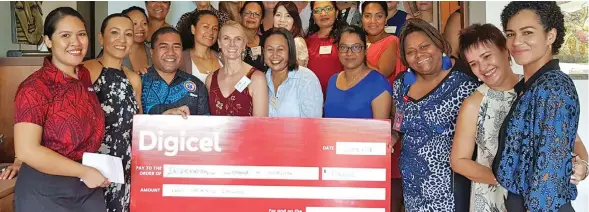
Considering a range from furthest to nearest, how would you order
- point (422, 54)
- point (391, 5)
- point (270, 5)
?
point (391, 5)
point (270, 5)
point (422, 54)

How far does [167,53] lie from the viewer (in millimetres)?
3229

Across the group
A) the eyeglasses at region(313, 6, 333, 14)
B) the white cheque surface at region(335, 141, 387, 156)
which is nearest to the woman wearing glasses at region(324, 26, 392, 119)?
the white cheque surface at region(335, 141, 387, 156)

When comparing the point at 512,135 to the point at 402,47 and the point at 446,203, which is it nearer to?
the point at 446,203

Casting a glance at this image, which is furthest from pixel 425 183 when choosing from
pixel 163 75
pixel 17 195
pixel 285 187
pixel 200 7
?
pixel 200 7

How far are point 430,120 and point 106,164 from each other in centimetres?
151

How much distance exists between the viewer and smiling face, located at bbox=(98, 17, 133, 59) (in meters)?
2.90

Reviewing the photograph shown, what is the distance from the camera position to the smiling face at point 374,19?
14.0 ft

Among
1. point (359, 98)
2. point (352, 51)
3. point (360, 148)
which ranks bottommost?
point (360, 148)

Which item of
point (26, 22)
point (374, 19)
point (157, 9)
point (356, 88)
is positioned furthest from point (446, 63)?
point (26, 22)

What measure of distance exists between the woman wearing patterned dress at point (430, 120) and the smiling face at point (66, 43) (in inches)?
62.1

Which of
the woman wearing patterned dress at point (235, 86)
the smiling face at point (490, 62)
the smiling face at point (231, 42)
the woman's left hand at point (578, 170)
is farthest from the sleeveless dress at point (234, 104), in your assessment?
the woman's left hand at point (578, 170)

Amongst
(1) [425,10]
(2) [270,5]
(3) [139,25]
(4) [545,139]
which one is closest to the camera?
(4) [545,139]

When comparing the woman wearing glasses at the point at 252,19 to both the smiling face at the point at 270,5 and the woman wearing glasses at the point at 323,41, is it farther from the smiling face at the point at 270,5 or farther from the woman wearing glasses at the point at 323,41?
the woman wearing glasses at the point at 323,41

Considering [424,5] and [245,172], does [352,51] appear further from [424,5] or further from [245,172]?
[424,5]
